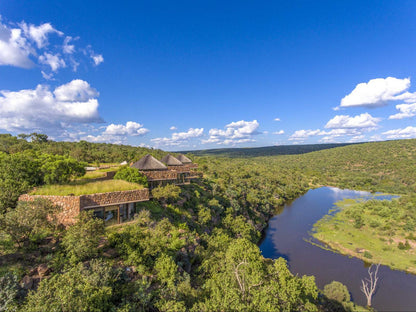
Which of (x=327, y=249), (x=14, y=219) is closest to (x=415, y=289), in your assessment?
(x=327, y=249)

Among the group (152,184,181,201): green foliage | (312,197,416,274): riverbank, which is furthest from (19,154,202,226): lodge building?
(312,197,416,274): riverbank

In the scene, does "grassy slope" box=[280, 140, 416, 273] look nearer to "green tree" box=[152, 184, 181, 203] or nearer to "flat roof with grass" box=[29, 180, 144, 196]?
"green tree" box=[152, 184, 181, 203]

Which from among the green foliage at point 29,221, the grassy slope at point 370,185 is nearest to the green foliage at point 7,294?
the green foliage at point 29,221

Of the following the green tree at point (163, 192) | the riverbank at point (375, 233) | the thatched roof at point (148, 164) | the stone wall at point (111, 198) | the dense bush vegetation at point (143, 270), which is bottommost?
the riverbank at point (375, 233)

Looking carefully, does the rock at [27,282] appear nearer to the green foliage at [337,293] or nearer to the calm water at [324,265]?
the green foliage at [337,293]

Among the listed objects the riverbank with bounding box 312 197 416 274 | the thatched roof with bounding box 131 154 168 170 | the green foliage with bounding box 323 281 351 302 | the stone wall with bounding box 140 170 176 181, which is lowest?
the riverbank with bounding box 312 197 416 274

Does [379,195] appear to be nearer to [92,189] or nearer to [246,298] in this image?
[246,298]
